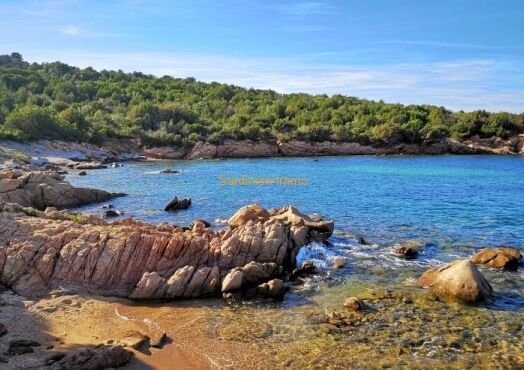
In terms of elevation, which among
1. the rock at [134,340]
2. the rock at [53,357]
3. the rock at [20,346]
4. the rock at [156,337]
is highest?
the rock at [53,357]

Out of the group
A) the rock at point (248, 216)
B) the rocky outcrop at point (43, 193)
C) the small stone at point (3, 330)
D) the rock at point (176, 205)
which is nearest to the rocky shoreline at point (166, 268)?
the small stone at point (3, 330)

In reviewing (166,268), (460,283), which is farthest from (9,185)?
(460,283)

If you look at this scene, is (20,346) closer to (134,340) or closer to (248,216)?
(134,340)

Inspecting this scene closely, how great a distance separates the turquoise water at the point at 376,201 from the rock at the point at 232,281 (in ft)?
16.6

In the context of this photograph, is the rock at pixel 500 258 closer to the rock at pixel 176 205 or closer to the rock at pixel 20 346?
the rock at pixel 20 346

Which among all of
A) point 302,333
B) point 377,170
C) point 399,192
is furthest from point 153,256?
point 377,170

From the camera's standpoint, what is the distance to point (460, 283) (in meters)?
16.4

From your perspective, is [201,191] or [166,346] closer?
[166,346]

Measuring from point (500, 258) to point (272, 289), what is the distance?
9937 millimetres

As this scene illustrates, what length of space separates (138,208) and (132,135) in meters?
54.3

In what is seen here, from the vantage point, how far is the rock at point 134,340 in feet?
42.0

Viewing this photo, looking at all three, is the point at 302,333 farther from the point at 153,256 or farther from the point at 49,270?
the point at 49,270

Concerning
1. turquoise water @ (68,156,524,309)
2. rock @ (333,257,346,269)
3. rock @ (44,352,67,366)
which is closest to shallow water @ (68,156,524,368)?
turquoise water @ (68,156,524,309)

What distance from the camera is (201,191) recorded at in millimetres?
42250
